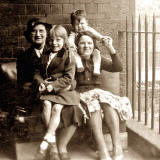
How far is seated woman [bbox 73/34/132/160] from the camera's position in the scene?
418 centimetres

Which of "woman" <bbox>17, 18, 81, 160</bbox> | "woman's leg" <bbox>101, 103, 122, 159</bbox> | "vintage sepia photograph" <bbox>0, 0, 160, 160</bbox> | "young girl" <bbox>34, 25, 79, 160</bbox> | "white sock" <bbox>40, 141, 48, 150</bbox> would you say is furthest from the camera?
"woman" <bbox>17, 18, 81, 160</bbox>

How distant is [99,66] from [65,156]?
1.14 m

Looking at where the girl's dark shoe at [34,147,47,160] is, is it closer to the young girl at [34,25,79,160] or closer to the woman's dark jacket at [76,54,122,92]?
the young girl at [34,25,79,160]

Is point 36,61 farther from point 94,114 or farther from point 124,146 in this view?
point 124,146

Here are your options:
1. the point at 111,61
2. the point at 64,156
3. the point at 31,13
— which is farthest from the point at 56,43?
the point at 31,13

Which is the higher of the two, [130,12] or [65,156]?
[130,12]

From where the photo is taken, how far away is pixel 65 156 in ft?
13.8

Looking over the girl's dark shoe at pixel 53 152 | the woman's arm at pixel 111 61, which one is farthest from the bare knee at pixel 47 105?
the woman's arm at pixel 111 61

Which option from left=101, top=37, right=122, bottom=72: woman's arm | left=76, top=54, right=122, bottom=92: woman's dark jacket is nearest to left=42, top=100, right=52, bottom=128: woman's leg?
left=76, top=54, right=122, bottom=92: woman's dark jacket

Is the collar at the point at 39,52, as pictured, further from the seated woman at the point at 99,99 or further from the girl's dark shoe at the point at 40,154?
the girl's dark shoe at the point at 40,154

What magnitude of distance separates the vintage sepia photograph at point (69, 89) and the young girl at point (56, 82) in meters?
0.01

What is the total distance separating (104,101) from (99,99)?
0.24ft

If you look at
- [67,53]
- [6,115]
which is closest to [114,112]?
[67,53]

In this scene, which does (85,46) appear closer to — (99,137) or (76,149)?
(99,137)
